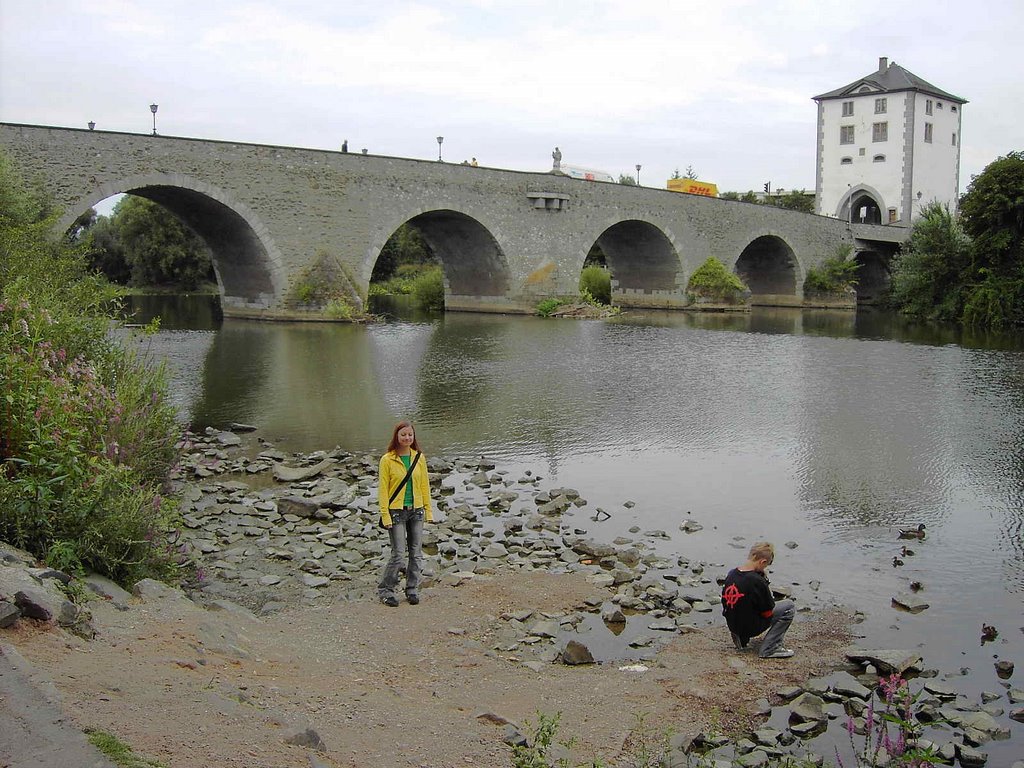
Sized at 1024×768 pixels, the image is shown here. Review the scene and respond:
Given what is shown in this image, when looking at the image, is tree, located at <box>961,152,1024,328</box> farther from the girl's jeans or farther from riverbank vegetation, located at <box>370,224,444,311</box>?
the girl's jeans

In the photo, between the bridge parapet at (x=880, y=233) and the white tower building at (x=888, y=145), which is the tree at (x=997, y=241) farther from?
the white tower building at (x=888, y=145)

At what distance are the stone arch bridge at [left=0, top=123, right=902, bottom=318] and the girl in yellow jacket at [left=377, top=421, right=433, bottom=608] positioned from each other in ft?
64.2

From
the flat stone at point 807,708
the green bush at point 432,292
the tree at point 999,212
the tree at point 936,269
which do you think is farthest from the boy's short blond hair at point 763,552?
the green bush at point 432,292

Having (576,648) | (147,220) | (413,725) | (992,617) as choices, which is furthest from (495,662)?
(147,220)

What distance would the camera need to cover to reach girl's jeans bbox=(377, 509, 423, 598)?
6.69 meters

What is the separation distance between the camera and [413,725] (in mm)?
4352

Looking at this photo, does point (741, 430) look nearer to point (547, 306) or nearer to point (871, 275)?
point (547, 306)

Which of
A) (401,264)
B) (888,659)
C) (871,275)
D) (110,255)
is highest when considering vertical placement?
(401,264)

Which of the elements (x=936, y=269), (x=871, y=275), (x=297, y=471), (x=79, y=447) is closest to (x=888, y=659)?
(x=79, y=447)

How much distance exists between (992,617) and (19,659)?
237 inches

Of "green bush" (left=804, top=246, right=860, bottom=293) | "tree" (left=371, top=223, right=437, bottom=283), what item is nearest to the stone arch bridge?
"green bush" (left=804, top=246, right=860, bottom=293)

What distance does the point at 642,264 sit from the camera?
42844mm

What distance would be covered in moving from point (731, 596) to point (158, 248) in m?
49.7

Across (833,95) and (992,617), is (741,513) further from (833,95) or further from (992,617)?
(833,95)
